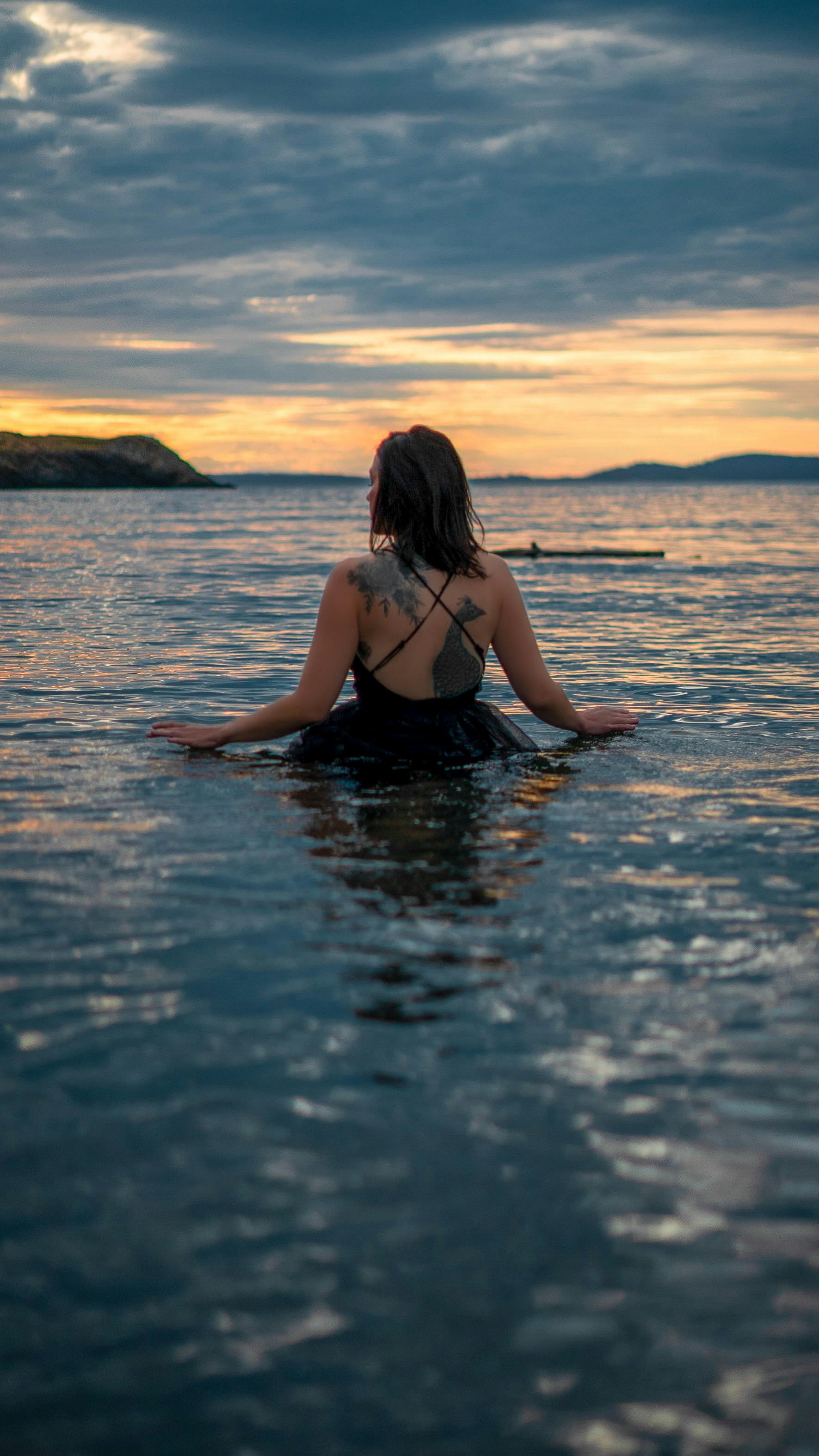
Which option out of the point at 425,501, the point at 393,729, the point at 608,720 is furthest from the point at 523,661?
the point at 608,720

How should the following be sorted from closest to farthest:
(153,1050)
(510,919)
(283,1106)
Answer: (283,1106) < (153,1050) < (510,919)

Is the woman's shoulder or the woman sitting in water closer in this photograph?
the woman sitting in water

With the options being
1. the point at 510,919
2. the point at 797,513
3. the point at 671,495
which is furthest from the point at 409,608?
the point at 671,495

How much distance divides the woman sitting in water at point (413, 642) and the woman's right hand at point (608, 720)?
21.8 inches

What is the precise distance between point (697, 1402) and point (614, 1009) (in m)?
1.38

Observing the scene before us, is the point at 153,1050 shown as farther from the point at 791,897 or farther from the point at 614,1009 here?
the point at 791,897

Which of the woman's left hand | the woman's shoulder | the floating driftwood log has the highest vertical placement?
the floating driftwood log

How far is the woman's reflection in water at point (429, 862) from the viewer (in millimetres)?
3592

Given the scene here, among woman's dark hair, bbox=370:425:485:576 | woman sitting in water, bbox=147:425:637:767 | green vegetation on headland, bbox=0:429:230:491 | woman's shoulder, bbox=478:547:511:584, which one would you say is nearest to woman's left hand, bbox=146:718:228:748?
woman sitting in water, bbox=147:425:637:767

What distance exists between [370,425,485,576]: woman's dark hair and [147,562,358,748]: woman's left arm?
13.2 inches

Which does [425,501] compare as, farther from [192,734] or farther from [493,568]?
[192,734]

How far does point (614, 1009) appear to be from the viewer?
3.39m

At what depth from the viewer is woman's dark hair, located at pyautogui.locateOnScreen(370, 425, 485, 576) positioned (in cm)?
595

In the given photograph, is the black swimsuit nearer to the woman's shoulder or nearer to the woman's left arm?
the woman's left arm
